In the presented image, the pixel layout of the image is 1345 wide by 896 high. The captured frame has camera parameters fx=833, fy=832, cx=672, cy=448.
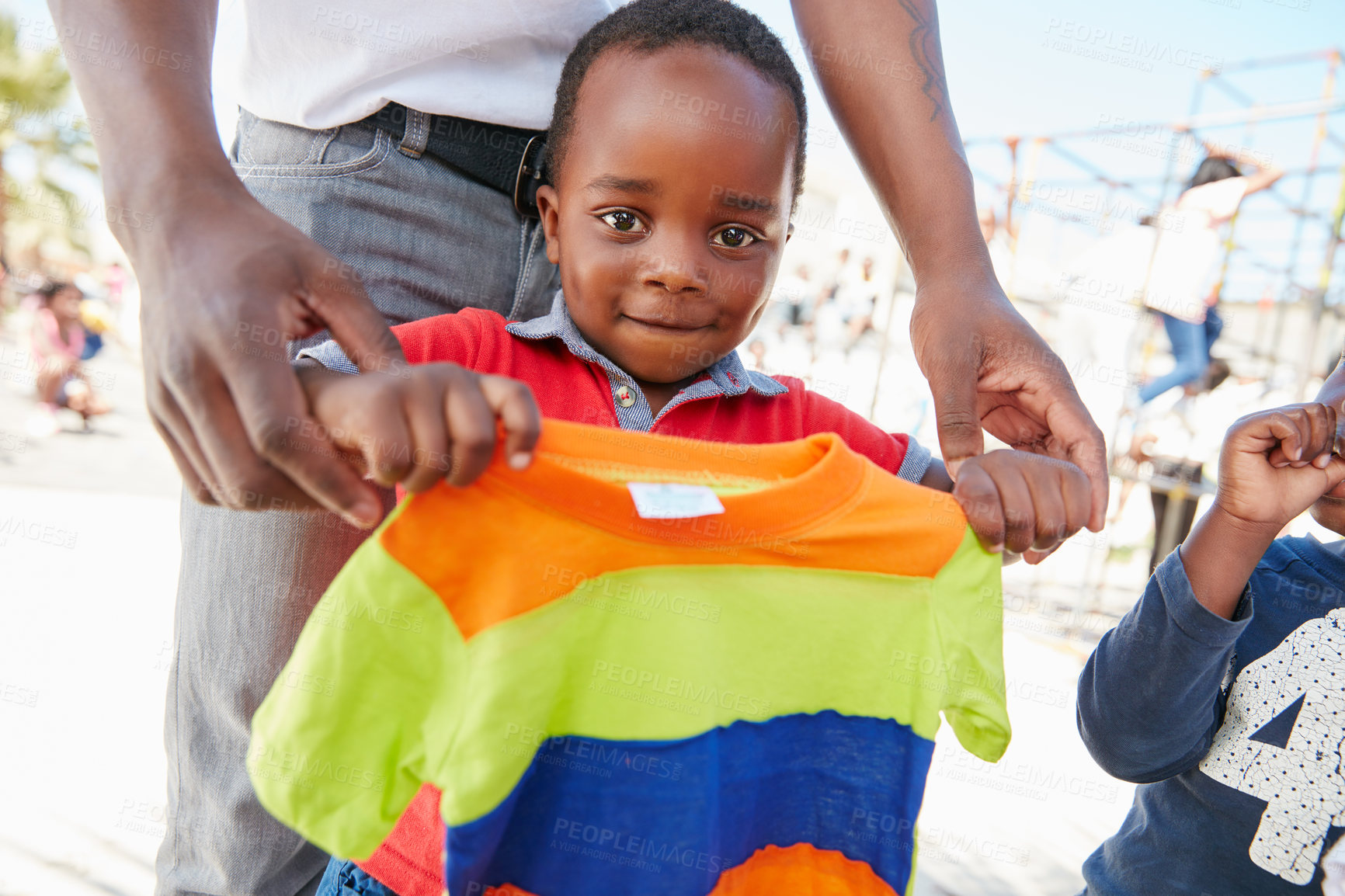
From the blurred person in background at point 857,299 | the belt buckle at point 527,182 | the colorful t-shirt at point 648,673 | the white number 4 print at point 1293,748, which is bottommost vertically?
the blurred person in background at point 857,299

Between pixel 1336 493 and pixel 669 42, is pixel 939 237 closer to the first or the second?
pixel 669 42

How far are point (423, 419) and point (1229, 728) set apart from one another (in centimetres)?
139

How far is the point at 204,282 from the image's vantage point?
2.26 feet

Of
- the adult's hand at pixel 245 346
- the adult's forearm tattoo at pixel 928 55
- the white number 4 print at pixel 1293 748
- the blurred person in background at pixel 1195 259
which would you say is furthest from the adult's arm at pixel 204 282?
the blurred person in background at pixel 1195 259

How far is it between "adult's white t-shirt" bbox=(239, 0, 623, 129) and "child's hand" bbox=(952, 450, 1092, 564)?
922mm

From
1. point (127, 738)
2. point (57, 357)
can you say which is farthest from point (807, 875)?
point (57, 357)

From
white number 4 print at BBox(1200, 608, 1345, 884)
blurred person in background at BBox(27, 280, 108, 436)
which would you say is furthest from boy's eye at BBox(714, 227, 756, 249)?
blurred person in background at BBox(27, 280, 108, 436)

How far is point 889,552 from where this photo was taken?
0.96 m

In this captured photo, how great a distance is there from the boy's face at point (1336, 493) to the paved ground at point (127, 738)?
63.3 inches

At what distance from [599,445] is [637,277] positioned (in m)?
0.45

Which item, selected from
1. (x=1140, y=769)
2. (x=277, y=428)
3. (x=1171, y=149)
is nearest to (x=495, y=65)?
(x=277, y=428)

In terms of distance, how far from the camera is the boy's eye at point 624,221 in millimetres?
1262

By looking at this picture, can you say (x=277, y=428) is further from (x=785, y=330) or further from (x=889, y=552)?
(x=785, y=330)

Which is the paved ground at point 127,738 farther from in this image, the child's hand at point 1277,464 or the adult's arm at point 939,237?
the adult's arm at point 939,237
